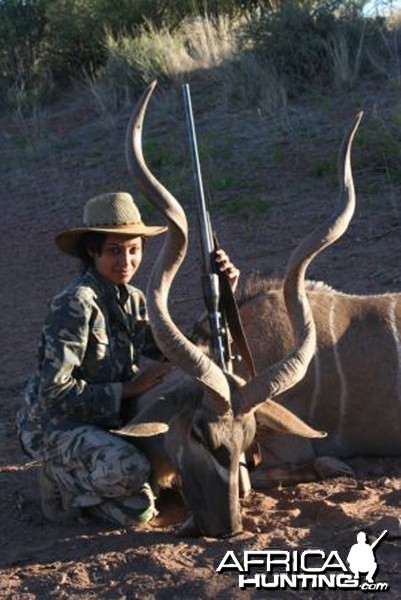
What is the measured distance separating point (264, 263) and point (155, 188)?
3.59 m

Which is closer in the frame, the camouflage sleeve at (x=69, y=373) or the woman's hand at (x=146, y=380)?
the camouflage sleeve at (x=69, y=373)

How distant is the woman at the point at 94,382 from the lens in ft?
12.6

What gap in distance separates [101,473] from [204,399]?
491 millimetres

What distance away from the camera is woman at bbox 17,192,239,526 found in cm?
384

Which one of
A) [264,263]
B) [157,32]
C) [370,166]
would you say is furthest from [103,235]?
[157,32]

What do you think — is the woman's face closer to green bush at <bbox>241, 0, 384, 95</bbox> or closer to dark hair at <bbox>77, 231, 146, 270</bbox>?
dark hair at <bbox>77, 231, 146, 270</bbox>

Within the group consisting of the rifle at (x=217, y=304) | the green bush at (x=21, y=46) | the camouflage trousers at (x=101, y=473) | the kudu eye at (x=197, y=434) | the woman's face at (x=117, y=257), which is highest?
the green bush at (x=21, y=46)

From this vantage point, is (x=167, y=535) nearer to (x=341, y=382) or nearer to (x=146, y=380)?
(x=146, y=380)

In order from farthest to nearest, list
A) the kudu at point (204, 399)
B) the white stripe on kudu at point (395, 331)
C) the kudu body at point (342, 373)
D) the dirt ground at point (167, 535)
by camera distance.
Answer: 1. the white stripe on kudu at point (395, 331)
2. the kudu body at point (342, 373)
3. the kudu at point (204, 399)
4. the dirt ground at point (167, 535)

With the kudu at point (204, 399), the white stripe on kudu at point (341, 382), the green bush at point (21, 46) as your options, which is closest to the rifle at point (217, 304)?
the kudu at point (204, 399)

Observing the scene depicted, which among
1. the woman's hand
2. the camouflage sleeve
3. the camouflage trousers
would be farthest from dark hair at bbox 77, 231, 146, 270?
the camouflage trousers

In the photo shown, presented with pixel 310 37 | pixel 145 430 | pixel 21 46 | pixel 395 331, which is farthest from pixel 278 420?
pixel 21 46

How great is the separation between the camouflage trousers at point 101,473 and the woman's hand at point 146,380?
0.21 meters

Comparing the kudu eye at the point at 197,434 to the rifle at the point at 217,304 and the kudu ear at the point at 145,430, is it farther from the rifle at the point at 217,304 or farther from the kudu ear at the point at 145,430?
the rifle at the point at 217,304
